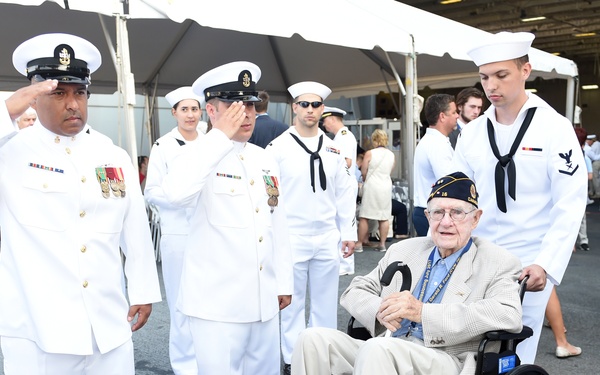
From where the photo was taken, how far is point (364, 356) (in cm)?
235

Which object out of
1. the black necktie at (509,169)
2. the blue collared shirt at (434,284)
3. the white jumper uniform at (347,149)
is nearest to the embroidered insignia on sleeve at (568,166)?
the black necktie at (509,169)

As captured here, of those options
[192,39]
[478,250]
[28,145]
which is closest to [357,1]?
[192,39]

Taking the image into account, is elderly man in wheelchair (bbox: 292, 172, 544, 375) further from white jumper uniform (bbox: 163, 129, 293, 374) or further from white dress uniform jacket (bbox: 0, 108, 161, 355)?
white dress uniform jacket (bbox: 0, 108, 161, 355)

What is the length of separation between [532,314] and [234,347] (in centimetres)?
139

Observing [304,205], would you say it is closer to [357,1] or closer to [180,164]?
[180,164]

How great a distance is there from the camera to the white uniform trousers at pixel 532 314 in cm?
294

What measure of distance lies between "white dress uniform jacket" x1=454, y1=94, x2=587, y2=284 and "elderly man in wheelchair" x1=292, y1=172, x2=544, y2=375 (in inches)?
9.3

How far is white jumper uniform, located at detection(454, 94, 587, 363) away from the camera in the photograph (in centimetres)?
277

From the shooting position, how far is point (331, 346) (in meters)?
2.56

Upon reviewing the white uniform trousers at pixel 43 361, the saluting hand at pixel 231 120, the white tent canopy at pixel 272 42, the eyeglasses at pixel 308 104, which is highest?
the white tent canopy at pixel 272 42

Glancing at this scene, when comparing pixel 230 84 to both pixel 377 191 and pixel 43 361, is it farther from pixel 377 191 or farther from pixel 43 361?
pixel 377 191

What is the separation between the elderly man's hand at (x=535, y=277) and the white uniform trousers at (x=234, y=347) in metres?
1.10

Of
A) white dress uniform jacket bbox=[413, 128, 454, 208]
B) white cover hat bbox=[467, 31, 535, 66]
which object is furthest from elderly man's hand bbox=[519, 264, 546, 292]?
white dress uniform jacket bbox=[413, 128, 454, 208]

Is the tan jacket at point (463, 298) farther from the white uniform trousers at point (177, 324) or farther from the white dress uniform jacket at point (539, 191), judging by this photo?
the white uniform trousers at point (177, 324)
